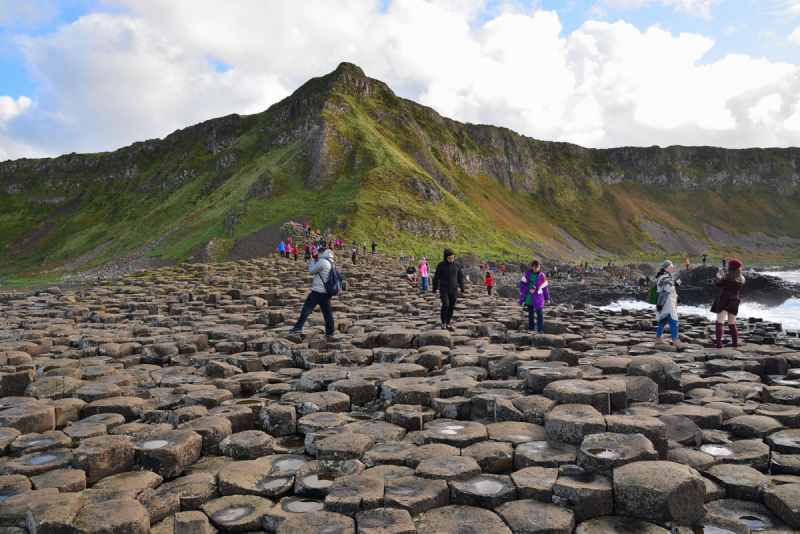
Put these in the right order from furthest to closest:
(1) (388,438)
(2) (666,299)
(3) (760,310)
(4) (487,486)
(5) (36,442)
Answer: (3) (760,310)
(2) (666,299)
(1) (388,438)
(5) (36,442)
(4) (487,486)

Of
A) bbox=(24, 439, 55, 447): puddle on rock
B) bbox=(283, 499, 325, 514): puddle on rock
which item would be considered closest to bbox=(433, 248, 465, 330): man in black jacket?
bbox=(283, 499, 325, 514): puddle on rock

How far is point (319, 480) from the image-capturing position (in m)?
4.60

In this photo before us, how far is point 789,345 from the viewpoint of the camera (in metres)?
13.8

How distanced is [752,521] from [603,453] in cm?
127

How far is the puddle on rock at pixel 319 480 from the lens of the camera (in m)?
4.46

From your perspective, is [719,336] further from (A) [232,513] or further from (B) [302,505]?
(A) [232,513]

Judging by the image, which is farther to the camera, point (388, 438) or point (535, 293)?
point (535, 293)

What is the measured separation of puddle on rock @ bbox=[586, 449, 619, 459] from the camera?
14.8ft

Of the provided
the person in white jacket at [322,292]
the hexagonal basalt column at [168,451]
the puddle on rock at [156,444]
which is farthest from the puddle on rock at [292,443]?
the person in white jacket at [322,292]

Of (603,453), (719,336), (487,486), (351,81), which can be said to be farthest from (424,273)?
(351,81)

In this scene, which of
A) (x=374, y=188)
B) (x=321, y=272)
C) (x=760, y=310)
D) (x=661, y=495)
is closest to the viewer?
(x=661, y=495)

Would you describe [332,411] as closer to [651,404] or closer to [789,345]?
[651,404]

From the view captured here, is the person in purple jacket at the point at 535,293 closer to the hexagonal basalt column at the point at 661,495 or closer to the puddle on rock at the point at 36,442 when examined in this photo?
the hexagonal basalt column at the point at 661,495

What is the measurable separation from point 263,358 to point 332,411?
3.24 metres
